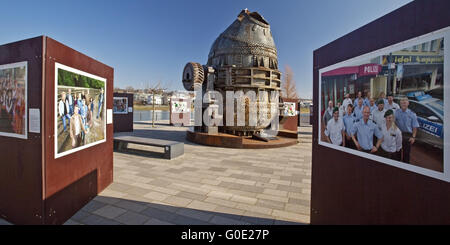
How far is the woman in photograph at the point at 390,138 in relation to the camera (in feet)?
7.62

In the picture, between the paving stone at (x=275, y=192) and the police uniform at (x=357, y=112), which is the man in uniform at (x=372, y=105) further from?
the paving stone at (x=275, y=192)

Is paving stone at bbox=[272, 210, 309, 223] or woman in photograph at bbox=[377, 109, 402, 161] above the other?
woman in photograph at bbox=[377, 109, 402, 161]

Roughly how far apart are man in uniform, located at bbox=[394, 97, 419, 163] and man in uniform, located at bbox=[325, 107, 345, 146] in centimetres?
84

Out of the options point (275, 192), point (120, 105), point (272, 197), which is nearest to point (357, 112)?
point (272, 197)

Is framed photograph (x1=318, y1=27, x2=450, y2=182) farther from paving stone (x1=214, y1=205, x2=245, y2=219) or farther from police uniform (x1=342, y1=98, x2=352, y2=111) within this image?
paving stone (x1=214, y1=205, x2=245, y2=219)

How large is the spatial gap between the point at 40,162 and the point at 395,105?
15.1ft

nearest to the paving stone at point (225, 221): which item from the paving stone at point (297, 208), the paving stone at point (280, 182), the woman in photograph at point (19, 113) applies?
the paving stone at point (297, 208)

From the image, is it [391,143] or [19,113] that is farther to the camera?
[19,113]

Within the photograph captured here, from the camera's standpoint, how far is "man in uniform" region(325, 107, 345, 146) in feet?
10.3

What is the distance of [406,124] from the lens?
2.20 meters

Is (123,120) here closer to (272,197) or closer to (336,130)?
(272,197)

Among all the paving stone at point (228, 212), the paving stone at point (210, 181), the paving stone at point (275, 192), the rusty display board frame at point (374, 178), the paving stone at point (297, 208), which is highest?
the rusty display board frame at point (374, 178)

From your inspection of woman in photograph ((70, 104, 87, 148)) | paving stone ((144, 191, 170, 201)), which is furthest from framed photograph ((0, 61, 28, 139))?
paving stone ((144, 191, 170, 201))

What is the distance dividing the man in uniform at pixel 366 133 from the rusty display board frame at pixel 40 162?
427 centimetres
